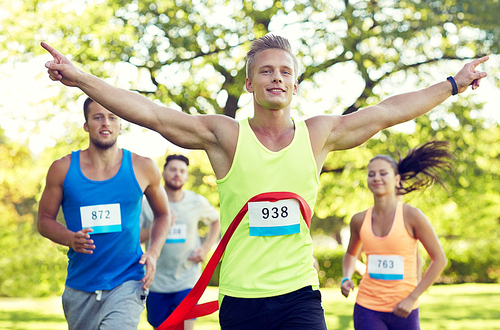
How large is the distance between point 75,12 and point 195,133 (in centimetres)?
1124

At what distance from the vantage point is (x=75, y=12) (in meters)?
12.9

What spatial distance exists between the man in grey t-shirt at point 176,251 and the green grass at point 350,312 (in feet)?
14.6

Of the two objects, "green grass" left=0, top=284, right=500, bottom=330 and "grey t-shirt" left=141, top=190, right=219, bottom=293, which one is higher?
"grey t-shirt" left=141, top=190, right=219, bottom=293

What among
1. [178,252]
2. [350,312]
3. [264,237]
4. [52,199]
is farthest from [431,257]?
[350,312]

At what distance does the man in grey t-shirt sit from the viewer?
650cm

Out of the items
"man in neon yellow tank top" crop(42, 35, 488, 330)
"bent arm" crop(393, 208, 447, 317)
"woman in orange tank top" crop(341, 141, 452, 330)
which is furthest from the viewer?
"woman in orange tank top" crop(341, 141, 452, 330)

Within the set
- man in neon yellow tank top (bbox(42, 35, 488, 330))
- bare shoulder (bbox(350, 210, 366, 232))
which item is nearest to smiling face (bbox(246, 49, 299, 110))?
man in neon yellow tank top (bbox(42, 35, 488, 330))

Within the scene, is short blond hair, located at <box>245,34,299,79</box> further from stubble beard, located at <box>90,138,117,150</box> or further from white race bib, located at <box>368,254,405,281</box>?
white race bib, located at <box>368,254,405,281</box>

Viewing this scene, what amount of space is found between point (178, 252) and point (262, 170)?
4.12 metres

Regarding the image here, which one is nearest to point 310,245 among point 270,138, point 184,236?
point 270,138

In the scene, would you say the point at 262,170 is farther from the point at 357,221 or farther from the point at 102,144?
the point at 357,221

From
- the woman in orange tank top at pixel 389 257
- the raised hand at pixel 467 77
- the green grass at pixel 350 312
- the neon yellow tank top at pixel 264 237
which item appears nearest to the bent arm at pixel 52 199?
the neon yellow tank top at pixel 264 237

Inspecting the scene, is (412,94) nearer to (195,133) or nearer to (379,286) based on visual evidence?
(195,133)

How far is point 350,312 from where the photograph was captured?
13.5m
